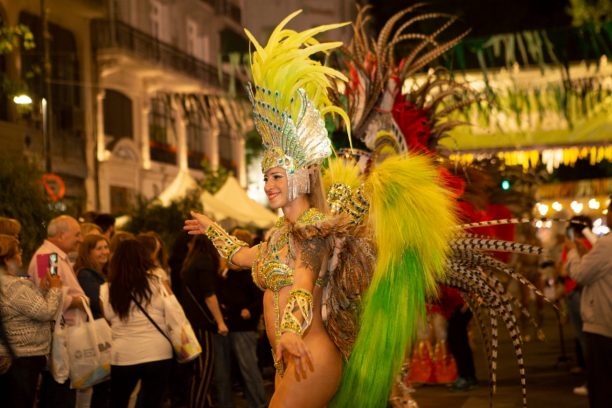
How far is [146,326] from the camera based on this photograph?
23.6ft

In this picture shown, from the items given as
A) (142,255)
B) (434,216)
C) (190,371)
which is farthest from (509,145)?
(434,216)

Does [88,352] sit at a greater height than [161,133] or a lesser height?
lesser

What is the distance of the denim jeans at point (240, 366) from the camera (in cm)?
888

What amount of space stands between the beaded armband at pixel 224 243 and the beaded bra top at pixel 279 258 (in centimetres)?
31

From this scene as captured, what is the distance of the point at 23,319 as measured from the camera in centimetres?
651

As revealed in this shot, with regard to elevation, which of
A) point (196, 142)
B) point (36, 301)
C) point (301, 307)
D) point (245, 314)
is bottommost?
point (245, 314)

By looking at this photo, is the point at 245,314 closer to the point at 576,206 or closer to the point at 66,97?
the point at 66,97

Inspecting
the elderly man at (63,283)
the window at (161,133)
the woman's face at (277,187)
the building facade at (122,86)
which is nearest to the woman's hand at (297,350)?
the woman's face at (277,187)

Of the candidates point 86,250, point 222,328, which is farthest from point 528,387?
point 86,250

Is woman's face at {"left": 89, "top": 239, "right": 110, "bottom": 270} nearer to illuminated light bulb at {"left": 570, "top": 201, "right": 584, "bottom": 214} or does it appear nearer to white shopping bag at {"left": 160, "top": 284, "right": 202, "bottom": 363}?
white shopping bag at {"left": 160, "top": 284, "right": 202, "bottom": 363}

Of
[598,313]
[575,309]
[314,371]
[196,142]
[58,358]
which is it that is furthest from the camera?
[196,142]

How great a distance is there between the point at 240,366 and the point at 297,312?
4.65m

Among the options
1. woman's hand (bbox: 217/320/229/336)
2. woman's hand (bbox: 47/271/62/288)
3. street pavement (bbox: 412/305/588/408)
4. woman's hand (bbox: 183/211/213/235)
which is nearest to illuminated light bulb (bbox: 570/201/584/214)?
street pavement (bbox: 412/305/588/408)

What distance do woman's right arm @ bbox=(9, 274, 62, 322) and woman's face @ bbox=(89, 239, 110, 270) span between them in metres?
1.24
